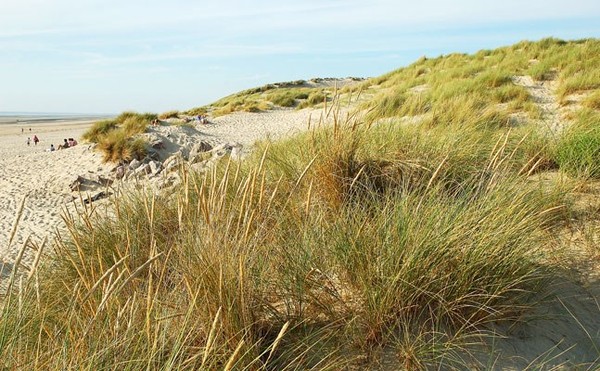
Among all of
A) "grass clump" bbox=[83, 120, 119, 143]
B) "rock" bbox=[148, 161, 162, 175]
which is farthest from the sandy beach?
"rock" bbox=[148, 161, 162, 175]

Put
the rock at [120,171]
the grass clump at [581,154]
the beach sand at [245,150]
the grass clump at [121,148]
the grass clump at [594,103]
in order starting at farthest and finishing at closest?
the grass clump at [121,148] → the rock at [120,171] → the grass clump at [594,103] → the grass clump at [581,154] → the beach sand at [245,150]

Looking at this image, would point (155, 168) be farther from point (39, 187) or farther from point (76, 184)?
point (39, 187)

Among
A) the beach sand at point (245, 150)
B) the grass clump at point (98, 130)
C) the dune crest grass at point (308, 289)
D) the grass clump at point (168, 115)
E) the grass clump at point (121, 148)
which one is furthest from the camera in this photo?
the grass clump at point (168, 115)

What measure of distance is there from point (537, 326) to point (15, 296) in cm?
211

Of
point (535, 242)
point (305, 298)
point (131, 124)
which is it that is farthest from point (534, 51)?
point (305, 298)

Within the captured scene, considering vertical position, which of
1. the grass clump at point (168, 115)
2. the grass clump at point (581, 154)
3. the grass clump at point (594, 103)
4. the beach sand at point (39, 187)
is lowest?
the beach sand at point (39, 187)

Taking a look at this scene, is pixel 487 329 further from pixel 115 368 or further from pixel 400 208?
pixel 115 368

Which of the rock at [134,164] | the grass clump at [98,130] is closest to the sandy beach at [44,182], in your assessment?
the rock at [134,164]

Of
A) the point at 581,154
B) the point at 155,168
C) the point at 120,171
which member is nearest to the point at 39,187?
the point at 120,171

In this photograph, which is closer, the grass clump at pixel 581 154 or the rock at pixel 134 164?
the grass clump at pixel 581 154

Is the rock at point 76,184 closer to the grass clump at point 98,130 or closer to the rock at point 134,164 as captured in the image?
the rock at point 134,164

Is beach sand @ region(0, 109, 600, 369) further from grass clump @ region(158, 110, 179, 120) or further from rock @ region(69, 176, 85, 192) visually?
grass clump @ region(158, 110, 179, 120)

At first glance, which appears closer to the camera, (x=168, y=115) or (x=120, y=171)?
(x=120, y=171)

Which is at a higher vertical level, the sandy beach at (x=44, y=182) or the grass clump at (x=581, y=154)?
the grass clump at (x=581, y=154)
